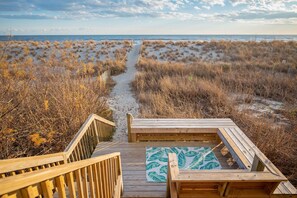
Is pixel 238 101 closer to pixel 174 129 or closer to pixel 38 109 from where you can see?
pixel 174 129

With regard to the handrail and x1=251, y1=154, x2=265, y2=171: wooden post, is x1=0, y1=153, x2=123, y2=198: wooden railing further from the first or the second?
x1=251, y1=154, x2=265, y2=171: wooden post

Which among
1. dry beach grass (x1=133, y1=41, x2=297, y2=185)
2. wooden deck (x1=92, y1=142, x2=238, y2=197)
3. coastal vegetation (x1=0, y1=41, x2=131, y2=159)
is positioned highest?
coastal vegetation (x1=0, y1=41, x2=131, y2=159)

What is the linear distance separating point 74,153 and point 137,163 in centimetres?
135

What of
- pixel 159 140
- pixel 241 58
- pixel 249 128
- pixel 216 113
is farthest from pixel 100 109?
pixel 241 58

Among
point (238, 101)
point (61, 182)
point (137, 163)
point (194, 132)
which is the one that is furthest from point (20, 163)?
point (238, 101)

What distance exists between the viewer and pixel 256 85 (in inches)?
357

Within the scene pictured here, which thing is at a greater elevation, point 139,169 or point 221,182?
point 221,182

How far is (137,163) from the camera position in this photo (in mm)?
3861

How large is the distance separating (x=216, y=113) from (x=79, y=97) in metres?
4.43

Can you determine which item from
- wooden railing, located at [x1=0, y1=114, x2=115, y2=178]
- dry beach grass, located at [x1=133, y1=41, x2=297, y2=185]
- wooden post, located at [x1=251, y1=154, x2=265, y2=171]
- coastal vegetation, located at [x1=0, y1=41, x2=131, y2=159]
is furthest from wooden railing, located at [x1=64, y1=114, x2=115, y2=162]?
wooden post, located at [x1=251, y1=154, x2=265, y2=171]

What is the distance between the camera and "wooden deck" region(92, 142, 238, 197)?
316 cm

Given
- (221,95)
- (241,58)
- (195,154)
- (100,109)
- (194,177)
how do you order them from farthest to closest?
(241,58) → (221,95) → (100,109) → (195,154) → (194,177)

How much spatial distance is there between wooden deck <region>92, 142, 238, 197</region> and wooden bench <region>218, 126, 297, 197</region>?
18.2 inches

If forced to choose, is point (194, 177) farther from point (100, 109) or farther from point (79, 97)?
point (100, 109)
